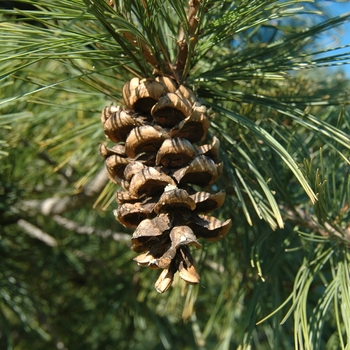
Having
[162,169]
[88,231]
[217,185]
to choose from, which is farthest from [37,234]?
[162,169]

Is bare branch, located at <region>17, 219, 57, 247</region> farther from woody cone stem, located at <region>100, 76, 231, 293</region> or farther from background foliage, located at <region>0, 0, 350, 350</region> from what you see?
woody cone stem, located at <region>100, 76, 231, 293</region>

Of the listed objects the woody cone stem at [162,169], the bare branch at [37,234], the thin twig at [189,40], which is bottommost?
the bare branch at [37,234]

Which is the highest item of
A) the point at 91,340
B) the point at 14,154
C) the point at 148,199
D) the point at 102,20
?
the point at 102,20

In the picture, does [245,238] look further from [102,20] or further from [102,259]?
[102,259]

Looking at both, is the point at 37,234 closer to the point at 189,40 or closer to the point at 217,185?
the point at 217,185

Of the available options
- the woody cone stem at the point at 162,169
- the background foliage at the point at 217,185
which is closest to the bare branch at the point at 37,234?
the background foliage at the point at 217,185

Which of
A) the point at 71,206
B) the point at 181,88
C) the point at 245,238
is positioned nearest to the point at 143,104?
the point at 181,88

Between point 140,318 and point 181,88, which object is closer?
point 181,88

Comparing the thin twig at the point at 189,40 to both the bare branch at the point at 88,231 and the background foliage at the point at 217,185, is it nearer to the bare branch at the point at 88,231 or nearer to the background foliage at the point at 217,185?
the background foliage at the point at 217,185
